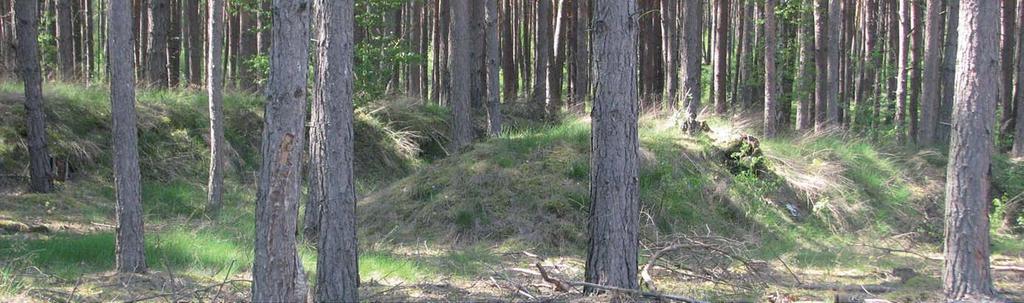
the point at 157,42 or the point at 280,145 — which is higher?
the point at 157,42

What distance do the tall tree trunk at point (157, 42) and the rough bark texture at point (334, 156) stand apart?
38.2 feet

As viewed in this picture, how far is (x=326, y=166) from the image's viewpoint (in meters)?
7.28

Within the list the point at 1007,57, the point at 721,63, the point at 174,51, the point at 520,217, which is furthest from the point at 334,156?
the point at 1007,57

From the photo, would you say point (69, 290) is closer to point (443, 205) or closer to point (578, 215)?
point (443, 205)

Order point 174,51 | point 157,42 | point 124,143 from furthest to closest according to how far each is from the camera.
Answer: point 174,51, point 157,42, point 124,143

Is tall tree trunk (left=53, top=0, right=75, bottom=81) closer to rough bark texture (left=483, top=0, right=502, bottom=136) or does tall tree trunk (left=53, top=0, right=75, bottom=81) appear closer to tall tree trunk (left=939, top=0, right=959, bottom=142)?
rough bark texture (left=483, top=0, right=502, bottom=136)

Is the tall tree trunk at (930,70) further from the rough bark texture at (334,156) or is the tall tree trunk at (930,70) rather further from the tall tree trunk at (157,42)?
the tall tree trunk at (157,42)

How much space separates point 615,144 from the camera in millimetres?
7812

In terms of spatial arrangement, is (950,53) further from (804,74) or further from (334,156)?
(334,156)

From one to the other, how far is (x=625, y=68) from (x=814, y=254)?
571 cm

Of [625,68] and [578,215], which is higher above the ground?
[625,68]

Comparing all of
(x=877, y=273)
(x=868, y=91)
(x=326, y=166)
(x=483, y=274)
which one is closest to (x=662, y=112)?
(x=877, y=273)

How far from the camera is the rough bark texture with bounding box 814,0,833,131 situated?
60.7 ft

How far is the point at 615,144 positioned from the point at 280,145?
324 centimetres
